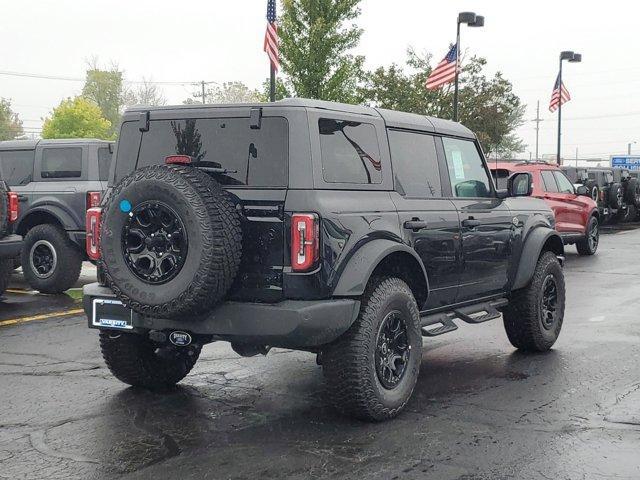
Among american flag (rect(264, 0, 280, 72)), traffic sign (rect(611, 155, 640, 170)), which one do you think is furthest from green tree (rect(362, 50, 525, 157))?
traffic sign (rect(611, 155, 640, 170))

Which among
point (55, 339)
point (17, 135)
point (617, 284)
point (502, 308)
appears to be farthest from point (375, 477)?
point (17, 135)

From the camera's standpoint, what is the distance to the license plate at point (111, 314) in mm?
5168

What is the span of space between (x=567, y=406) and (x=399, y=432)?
4.36 ft

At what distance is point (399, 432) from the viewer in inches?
197

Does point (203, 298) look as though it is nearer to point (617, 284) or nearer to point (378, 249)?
point (378, 249)

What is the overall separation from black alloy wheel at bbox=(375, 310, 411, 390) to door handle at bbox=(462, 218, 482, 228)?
121 cm

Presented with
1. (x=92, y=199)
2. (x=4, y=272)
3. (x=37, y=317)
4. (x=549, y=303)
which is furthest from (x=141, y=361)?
(x=92, y=199)

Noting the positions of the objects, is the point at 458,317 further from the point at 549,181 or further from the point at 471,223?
the point at 549,181

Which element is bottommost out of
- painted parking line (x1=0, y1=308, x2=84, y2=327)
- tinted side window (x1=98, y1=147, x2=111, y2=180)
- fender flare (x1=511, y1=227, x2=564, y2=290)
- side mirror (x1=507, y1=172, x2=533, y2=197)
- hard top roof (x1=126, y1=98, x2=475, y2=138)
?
painted parking line (x1=0, y1=308, x2=84, y2=327)

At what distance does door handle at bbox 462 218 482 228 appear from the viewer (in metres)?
6.31

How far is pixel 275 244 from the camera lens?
16.0 feet

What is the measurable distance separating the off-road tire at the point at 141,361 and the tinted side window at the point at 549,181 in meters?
11.4

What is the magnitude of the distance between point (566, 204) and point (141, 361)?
12639 millimetres

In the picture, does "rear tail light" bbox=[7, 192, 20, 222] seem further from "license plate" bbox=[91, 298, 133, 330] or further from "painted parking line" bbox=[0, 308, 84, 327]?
"license plate" bbox=[91, 298, 133, 330]
